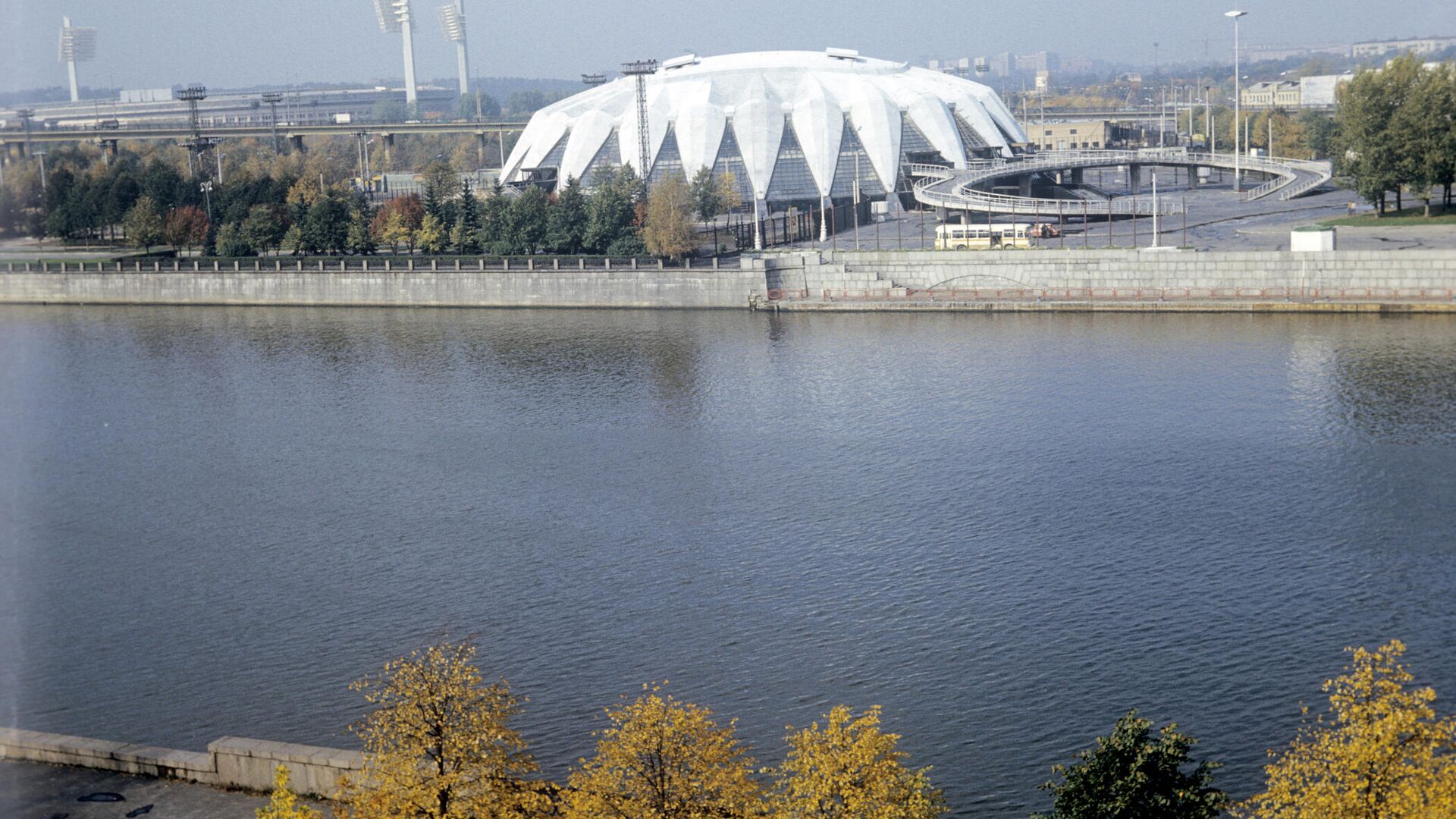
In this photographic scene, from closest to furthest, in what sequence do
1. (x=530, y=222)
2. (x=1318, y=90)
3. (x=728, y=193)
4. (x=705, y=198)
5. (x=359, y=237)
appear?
(x=530, y=222)
(x=359, y=237)
(x=705, y=198)
(x=728, y=193)
(x=1318, y=90)

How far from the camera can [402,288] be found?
26.4 metres

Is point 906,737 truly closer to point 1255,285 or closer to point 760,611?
point 760,611

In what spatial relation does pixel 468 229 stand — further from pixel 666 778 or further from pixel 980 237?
pixel 666 778

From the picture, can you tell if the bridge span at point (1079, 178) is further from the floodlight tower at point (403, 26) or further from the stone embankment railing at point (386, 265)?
the floodlight tower at point (403, 26)

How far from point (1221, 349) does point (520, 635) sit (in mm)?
11236

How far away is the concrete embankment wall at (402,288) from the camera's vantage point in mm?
24484

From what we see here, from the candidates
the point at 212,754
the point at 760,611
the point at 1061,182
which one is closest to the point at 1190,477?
the point at 760,611

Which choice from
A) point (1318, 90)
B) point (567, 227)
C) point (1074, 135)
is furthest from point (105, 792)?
point (1318, 90)

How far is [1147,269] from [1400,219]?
A: 465cm

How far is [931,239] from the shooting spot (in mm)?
27594

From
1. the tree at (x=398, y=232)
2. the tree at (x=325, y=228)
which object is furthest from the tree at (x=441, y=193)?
the tree at (x=325, y=228)

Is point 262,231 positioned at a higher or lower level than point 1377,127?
lower

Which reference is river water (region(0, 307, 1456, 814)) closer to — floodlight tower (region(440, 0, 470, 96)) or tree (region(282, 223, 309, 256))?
tree (region(282, 223, 309, 256))

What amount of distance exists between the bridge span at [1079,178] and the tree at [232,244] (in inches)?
500
